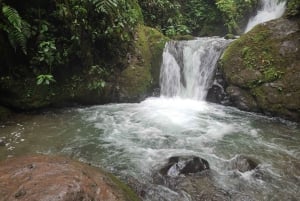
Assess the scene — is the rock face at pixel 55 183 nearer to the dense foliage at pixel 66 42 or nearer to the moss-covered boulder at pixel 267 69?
the dense foliage at pixel 66 42

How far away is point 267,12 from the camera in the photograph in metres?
13.7

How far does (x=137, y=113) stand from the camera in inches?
301

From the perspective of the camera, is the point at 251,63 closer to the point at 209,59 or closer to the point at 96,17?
the point at 209,59

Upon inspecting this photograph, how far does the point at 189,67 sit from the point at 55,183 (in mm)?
7174

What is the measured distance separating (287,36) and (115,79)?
470 centimetres

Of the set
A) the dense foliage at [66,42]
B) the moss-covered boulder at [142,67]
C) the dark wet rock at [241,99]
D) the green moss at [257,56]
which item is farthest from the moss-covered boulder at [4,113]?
the green moss at [257,56]

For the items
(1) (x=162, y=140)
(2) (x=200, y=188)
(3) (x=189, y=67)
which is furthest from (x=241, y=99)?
(2) (x=200, y=188)

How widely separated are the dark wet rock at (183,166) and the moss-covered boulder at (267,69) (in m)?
3.51

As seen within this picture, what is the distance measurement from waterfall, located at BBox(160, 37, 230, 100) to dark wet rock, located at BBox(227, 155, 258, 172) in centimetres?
419

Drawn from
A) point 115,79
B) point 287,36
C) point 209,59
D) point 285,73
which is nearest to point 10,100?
point 115,79

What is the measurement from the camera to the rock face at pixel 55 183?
9.11 feet

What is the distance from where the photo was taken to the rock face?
278 centimetres

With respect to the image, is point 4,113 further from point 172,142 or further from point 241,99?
point 241,99

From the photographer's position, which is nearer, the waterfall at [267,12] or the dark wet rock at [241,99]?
the dark wet rock at [241,99]
